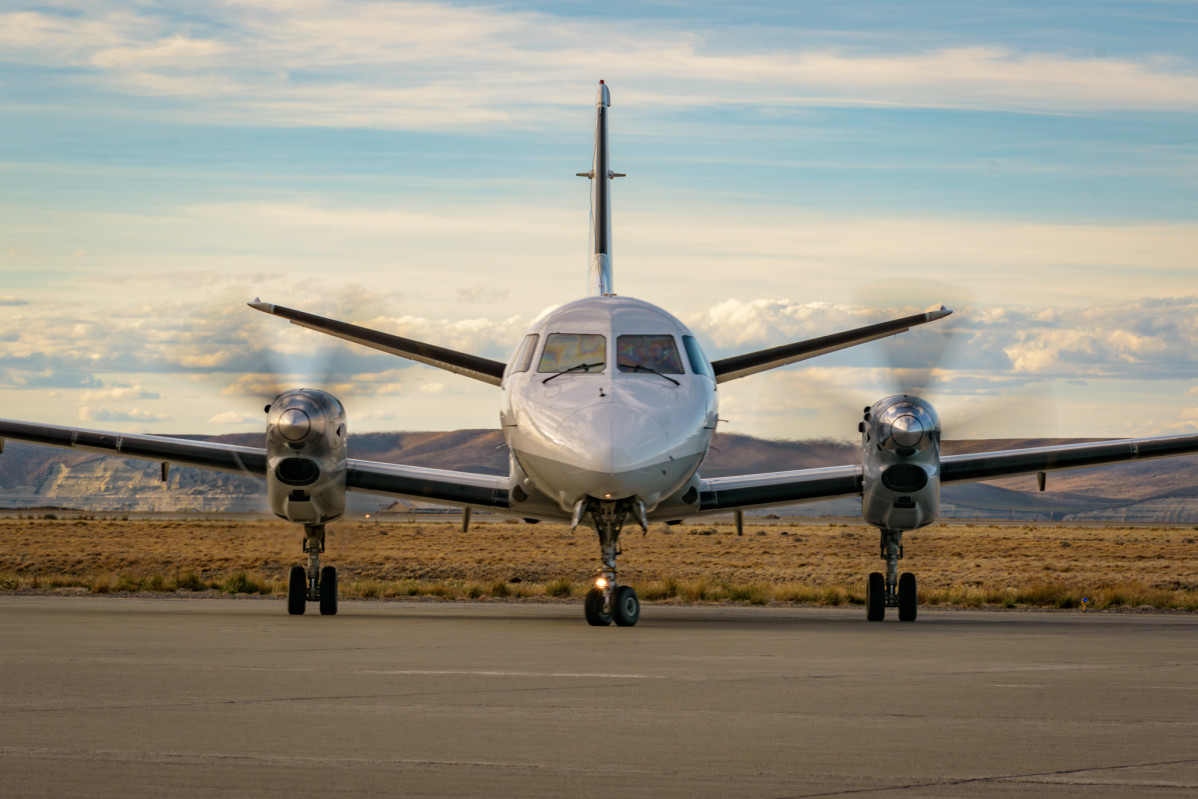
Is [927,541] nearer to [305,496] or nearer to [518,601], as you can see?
[518,601]

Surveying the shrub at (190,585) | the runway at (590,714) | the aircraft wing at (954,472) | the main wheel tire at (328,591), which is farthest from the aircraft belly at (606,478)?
the shrub at (190,585)

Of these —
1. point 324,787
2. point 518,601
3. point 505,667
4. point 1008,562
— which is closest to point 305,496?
point 518,601

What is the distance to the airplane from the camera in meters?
17.3

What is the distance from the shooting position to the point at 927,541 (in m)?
70.4

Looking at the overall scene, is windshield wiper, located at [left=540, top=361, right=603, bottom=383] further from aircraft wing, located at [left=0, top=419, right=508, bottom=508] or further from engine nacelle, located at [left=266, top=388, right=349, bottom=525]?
engine nacelle, located at [left=266, top=388, right=349, bottom=525]

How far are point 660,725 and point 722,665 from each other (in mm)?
4067

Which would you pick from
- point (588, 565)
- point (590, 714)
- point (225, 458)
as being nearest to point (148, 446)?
point (225, 458)

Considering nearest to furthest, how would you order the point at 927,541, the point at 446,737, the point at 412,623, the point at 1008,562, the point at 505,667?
the point at 446,737 → the point at 505,667 → the point at 412,623 → the point at 1008,562 → the point at 927,541

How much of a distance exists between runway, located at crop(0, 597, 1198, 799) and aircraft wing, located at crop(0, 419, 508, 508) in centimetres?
522

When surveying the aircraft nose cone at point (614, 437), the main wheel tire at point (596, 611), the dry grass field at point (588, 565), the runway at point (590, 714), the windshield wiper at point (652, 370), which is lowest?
the runway at point (590, 714)

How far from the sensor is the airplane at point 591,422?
17.3 metres

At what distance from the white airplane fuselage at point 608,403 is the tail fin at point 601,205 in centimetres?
726

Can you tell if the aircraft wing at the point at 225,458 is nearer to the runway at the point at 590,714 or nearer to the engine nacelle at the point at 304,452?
the engine nacelle at the point at 304,452

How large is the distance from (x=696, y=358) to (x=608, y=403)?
91.2 inches
